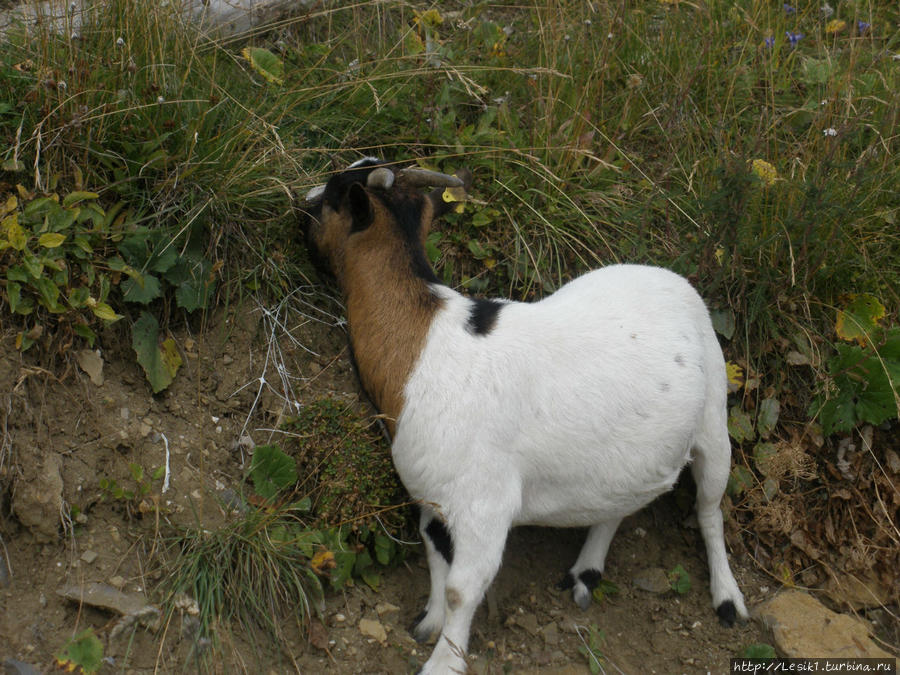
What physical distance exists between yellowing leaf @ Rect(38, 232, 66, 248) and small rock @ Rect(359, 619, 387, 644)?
200 centimetres

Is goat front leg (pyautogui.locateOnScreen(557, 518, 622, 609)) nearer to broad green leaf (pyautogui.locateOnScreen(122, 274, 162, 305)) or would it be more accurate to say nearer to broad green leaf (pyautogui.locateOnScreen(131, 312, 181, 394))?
broad green leaf (pyautogui.locateOnScreen(131, 312, 181, 394))

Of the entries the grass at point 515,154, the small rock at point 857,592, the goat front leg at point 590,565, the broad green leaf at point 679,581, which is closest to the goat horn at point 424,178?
the grass at point 515,154

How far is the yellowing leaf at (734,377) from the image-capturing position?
4.46m

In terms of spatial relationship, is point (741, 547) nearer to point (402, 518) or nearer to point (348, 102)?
point (402, 518)

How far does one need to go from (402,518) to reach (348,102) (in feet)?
7.77

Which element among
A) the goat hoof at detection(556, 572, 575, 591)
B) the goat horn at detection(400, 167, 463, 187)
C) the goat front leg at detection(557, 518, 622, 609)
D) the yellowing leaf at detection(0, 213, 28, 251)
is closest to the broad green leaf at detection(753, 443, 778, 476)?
the goat front leg at detection(557, 518, 622, 609)

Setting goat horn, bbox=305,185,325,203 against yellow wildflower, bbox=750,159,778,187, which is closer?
goat horn, bbox=305,185,325,203

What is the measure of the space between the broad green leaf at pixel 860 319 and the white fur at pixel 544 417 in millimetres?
1034

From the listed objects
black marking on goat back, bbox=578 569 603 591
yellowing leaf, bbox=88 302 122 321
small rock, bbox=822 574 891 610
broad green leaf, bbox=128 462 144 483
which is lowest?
small rock, bbox=822 574 891 610

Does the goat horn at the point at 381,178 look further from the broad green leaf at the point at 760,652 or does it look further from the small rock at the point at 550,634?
the broad green leaf at the point at 760,652

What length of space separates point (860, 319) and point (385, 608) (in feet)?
9.38

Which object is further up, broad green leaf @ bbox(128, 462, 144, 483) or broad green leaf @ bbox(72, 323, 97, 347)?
broad green leaf @ bbox(72, 323, 97, 347)

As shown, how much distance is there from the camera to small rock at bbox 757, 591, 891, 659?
12.5ft

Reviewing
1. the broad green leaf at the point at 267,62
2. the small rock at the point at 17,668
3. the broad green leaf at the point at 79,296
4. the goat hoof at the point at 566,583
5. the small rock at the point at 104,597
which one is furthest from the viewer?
the broad green leaf at the point at 267,62
